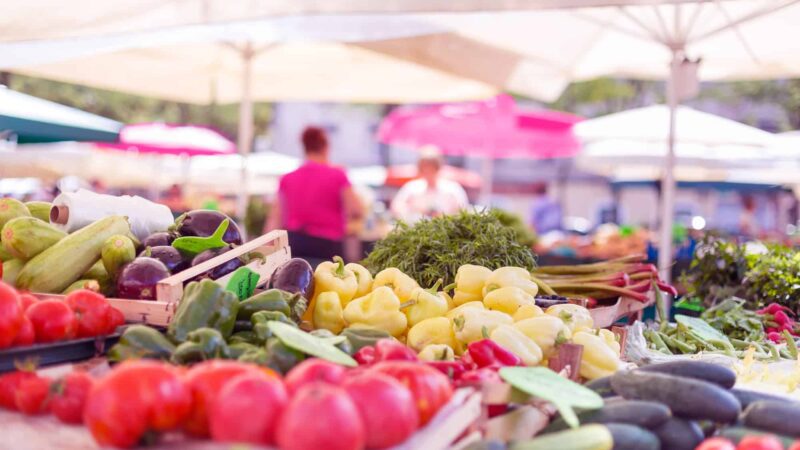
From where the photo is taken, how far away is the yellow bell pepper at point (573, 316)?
2992 millimetres

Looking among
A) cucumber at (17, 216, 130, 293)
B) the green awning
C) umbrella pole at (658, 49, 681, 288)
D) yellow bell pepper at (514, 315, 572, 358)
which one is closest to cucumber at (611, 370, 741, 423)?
yellow bell pepper at (514, 315, 572, 358)

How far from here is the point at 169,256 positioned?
303 cm

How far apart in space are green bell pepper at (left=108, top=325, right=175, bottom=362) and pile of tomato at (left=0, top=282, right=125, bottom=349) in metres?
0.13

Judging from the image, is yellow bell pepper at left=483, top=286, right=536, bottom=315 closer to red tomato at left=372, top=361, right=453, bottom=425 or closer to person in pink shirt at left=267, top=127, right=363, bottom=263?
red tomato at left=372, top=361, right=453, bottom=425

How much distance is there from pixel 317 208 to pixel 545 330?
4.18 metres

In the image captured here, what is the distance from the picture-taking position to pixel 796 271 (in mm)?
4852

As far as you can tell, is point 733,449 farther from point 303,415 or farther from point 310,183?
point 310,183

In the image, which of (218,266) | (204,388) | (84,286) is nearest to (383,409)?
(204,388)

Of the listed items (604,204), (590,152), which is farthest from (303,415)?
(604,204)

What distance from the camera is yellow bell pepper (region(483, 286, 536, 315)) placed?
3.19 m

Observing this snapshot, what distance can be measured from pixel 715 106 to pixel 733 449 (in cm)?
3657

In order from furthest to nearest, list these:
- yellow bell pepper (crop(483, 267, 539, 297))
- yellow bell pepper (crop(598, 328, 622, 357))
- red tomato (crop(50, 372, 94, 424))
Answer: yellow bell pepper (crop(483, 267, 539, 297)) < yellow bell pepper (crop(598, 328, 622, 357)) < red tomato (crop(50, 372, 94, 424))

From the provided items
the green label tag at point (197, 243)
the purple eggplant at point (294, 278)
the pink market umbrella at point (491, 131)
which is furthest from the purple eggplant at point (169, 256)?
the pink market umbrella at point (491, 131)

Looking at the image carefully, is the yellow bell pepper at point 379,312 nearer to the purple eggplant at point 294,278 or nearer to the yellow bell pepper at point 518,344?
the purple eggplant at point 294,278
